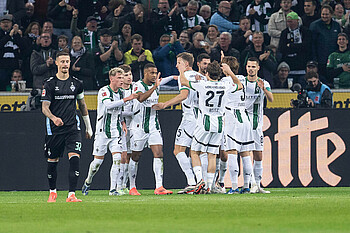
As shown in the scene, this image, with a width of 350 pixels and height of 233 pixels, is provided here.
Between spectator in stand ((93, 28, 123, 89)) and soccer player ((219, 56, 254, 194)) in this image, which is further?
spectator in stand ((93, 28, 123, 89))

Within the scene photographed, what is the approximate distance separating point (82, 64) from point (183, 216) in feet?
29.8

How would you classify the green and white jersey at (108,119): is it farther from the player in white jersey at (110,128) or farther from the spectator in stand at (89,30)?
the spectator in stand at (89,30)

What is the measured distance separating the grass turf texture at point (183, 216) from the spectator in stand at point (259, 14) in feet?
29.2

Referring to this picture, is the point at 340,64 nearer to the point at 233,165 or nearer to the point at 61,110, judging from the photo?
the point at 233,165

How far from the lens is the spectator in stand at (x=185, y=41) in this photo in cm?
1797

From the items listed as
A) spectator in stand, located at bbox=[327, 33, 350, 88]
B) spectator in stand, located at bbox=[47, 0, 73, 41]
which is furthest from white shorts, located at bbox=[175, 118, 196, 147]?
spectator in stand, located at bbox=[47, 0, 73, 41]

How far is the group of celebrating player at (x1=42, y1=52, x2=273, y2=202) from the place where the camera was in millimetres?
13156

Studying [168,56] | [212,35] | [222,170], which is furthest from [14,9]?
[222,170]

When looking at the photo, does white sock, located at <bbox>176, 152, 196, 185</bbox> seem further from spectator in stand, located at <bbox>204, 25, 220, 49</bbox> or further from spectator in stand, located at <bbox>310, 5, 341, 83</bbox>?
spectator in stand, located at <bbox>310, 5, 341, 83</bbox>

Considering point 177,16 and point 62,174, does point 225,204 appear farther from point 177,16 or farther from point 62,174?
point 177,16

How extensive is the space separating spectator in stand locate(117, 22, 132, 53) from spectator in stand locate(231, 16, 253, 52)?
247cm

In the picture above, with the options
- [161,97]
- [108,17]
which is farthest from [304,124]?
[108,17]

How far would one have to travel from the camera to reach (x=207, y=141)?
43.4 feet

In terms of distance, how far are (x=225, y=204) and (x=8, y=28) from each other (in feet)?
31.5
